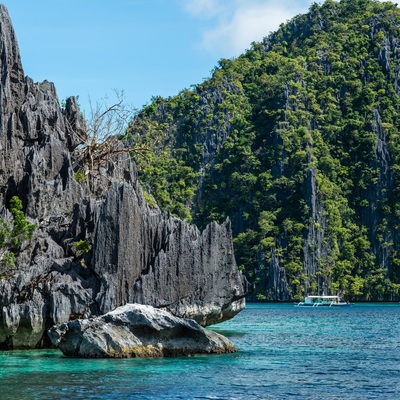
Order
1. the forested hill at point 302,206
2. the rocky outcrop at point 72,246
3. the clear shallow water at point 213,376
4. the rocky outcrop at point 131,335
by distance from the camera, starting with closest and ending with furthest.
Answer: the clear shallow water at point 213,376 < the rocky outcrop at point 131,335 < the rocky outcrop at point 72,246 < the forested hill at point 302,206

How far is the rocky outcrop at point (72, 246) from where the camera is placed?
4003 cm

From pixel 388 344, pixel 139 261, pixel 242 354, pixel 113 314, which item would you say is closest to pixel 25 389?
pixel 113 314

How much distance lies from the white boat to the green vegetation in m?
107

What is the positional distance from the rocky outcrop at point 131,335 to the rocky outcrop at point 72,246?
16.4 ft

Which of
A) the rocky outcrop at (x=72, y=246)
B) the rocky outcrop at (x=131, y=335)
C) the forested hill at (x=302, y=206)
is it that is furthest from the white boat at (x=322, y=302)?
the rocky outcrop at (x=131, y=335)

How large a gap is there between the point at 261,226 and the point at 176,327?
5574 inches

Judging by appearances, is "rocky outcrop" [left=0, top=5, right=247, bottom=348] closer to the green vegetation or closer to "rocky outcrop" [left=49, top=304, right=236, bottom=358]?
the green vegetation

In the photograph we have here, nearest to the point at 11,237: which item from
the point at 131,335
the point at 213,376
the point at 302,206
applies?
the point at 131,335

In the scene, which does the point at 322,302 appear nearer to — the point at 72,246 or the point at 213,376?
the point at 72,246

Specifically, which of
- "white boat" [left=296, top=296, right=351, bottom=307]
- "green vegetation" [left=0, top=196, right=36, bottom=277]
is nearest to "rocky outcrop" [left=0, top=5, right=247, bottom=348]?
"green vegetation" [left=0, top=196, right=36, bottom=277]

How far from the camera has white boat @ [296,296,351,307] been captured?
14615cm

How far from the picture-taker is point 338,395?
26562 mm

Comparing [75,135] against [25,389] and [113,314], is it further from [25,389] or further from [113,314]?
[25,389]

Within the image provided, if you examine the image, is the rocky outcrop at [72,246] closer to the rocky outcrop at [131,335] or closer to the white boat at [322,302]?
the rocky outcrop at [131,335]
